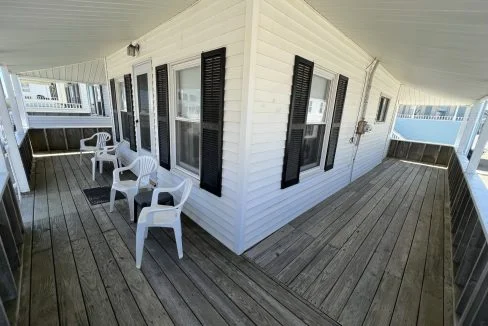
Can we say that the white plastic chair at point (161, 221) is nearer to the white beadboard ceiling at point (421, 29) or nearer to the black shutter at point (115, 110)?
the white beadboard ceiling at point (421, 29)

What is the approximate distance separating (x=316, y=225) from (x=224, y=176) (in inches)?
63.0

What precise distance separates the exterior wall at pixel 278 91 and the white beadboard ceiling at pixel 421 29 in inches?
7.6

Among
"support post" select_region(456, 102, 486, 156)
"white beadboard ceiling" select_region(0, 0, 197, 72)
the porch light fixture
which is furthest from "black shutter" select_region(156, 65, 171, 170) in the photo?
"support post" select_region(456, 102, 486, 156)

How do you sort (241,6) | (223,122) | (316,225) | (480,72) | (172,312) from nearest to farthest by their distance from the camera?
(172,312), (241,6), (223,122), (316,225), (480,72)

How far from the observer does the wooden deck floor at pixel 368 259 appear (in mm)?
1764

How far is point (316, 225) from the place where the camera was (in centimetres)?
296

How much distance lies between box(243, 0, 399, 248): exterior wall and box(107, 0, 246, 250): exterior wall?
0.17m

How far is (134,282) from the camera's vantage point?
1.86m

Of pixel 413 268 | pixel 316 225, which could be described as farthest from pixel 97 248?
pixel 413 268

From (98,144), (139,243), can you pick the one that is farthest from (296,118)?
(98,144)

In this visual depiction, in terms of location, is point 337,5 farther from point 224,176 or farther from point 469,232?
point 469,232

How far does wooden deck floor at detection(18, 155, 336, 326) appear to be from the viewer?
1.59 m

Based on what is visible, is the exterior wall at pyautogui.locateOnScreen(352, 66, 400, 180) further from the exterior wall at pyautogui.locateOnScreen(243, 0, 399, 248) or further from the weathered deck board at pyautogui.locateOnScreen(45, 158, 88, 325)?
the weathered deck board at pyautogui.locateOnScreen(45, 158, 88, 325)

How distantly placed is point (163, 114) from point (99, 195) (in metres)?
1.81
